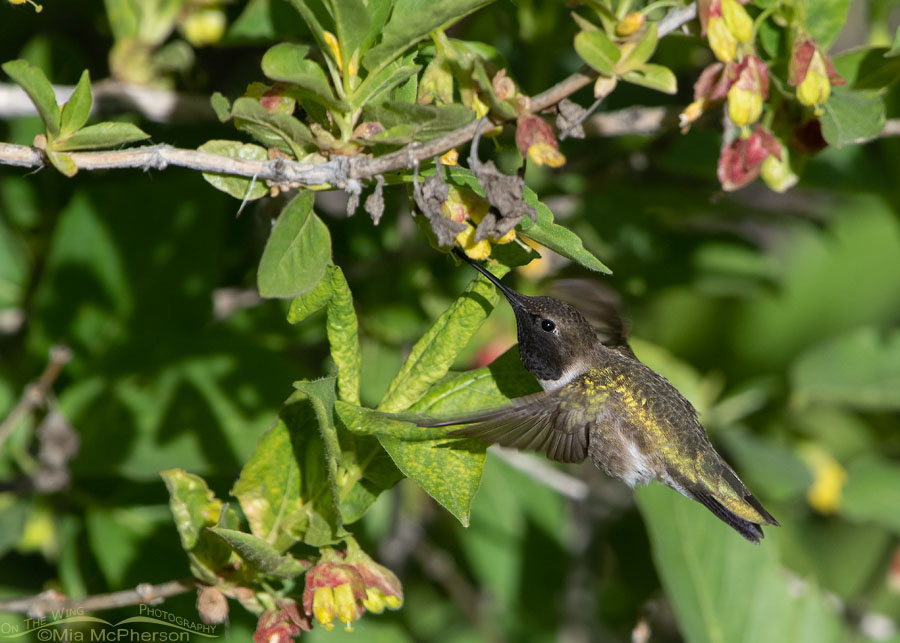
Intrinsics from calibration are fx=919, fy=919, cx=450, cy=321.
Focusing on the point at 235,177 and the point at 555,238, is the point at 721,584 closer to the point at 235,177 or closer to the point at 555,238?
the point at 555,238

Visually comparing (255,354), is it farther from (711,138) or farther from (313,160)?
(711,138)

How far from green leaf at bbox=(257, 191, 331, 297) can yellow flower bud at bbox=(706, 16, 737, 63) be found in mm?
691

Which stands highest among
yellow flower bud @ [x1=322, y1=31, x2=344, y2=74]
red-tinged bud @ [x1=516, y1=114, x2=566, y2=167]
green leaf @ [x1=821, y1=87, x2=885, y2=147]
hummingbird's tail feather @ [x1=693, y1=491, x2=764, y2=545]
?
yellow flower bud @ [x1=322, y1=31, x2=344, y2=74]

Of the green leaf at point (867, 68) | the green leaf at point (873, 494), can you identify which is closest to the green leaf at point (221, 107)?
the green leaf at point (867, 68)

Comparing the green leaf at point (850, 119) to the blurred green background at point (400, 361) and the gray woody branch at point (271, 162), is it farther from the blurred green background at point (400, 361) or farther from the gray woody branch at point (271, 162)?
the gray woody branch at point (271, 162)

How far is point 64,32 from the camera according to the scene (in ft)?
8.54

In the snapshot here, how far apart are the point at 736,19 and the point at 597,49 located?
0.82ft

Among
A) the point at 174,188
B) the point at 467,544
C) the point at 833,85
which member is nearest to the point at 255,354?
the point at 174,188

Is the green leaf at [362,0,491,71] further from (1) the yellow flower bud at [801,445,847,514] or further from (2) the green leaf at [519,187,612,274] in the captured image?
(1) the yellow flower bud at [801,445,847,514]

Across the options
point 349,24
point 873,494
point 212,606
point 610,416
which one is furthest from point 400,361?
point 873,494

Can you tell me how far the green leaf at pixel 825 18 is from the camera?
1621 millimetres

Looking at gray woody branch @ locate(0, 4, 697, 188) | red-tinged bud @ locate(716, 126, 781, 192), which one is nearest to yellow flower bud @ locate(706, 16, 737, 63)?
red-tinged bud @ locate(716, 126, 781, 192)

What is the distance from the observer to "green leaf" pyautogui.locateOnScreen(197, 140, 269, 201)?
137cm

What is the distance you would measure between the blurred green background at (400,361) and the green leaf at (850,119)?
0.88 ft
